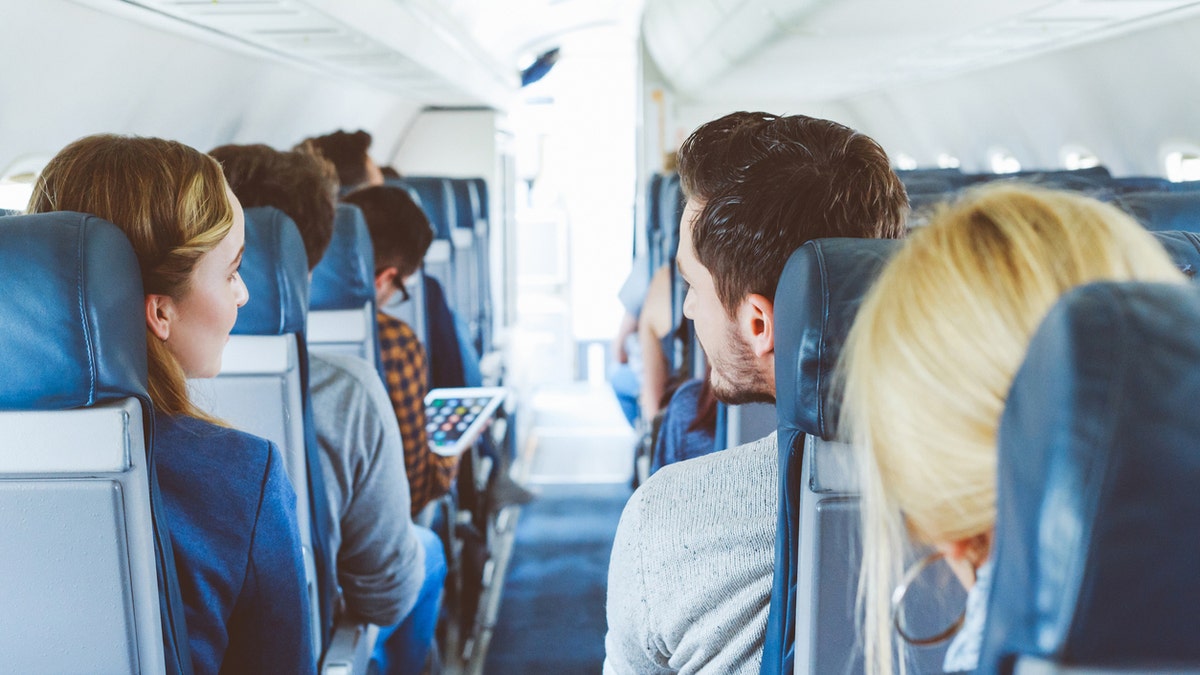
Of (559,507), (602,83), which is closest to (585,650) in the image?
(559,507)

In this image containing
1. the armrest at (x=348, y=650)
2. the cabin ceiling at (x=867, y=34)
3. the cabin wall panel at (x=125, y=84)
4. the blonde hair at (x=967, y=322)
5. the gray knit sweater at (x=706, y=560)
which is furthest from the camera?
the cabin ceiling at (x=867, y=34)

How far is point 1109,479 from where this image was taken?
0.48 metres

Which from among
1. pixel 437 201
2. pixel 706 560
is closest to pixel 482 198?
pixel 437 201

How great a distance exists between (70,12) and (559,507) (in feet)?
13.4

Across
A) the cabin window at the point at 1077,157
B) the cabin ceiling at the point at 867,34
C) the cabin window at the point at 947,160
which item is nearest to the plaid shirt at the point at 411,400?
the cabin ceiling at the point at 867,34

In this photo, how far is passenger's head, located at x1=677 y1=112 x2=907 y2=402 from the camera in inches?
52.6

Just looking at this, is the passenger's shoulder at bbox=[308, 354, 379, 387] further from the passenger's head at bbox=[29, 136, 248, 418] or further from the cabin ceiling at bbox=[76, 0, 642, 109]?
the cabin ceiling at bbox=[76, 0, 642, 109]

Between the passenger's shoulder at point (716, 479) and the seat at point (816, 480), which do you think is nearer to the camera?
the seat at point (816, 480)

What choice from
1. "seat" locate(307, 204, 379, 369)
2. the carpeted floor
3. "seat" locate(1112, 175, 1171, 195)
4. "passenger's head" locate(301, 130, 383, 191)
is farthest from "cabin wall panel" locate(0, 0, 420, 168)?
"seat" locate(1112, 175, 1171, 195)

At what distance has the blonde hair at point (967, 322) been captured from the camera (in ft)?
1.92

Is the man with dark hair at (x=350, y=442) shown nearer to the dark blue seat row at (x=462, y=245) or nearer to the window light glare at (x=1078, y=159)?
the dark blue seat row at (x=462, y=245)

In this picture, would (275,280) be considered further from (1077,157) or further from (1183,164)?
(1077,157)

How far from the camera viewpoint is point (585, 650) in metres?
4.15

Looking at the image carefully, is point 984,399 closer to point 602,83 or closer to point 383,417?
point 383,417
